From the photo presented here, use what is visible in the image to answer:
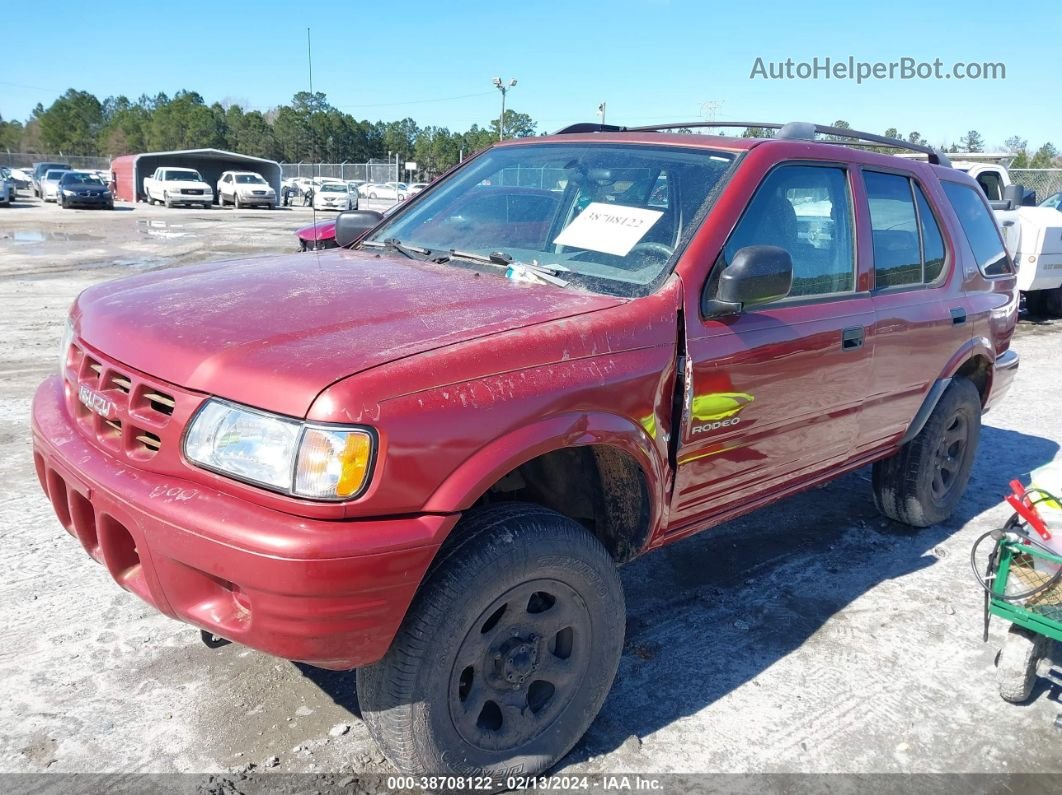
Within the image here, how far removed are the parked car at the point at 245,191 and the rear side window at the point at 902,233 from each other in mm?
36128

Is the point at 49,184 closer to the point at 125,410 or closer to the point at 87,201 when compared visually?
the point at 87,201

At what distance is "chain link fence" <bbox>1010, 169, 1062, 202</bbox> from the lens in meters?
22.2

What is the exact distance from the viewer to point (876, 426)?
3.77 m

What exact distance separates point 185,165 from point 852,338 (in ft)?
158

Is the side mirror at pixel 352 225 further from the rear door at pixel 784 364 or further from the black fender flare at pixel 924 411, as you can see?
the black fender flare at pixel 924 411

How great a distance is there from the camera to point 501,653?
92.4 inches

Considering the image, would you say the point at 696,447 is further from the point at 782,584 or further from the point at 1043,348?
the point at 1043,348

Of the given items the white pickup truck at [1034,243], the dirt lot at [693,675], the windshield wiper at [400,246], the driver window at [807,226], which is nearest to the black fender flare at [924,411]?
the dirt lot at [693,675]

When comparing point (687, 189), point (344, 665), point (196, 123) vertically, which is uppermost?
point (196, 123)

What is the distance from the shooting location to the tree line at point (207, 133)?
76000 millimetres

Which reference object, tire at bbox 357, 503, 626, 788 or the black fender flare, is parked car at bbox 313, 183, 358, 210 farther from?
tire at bbox 357, 503, 626, 788

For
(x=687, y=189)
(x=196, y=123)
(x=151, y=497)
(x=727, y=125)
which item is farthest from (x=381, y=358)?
(x=196, y=123)

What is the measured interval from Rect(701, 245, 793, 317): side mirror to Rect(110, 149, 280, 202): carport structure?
4396 cm

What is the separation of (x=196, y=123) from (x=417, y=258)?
89.2m
